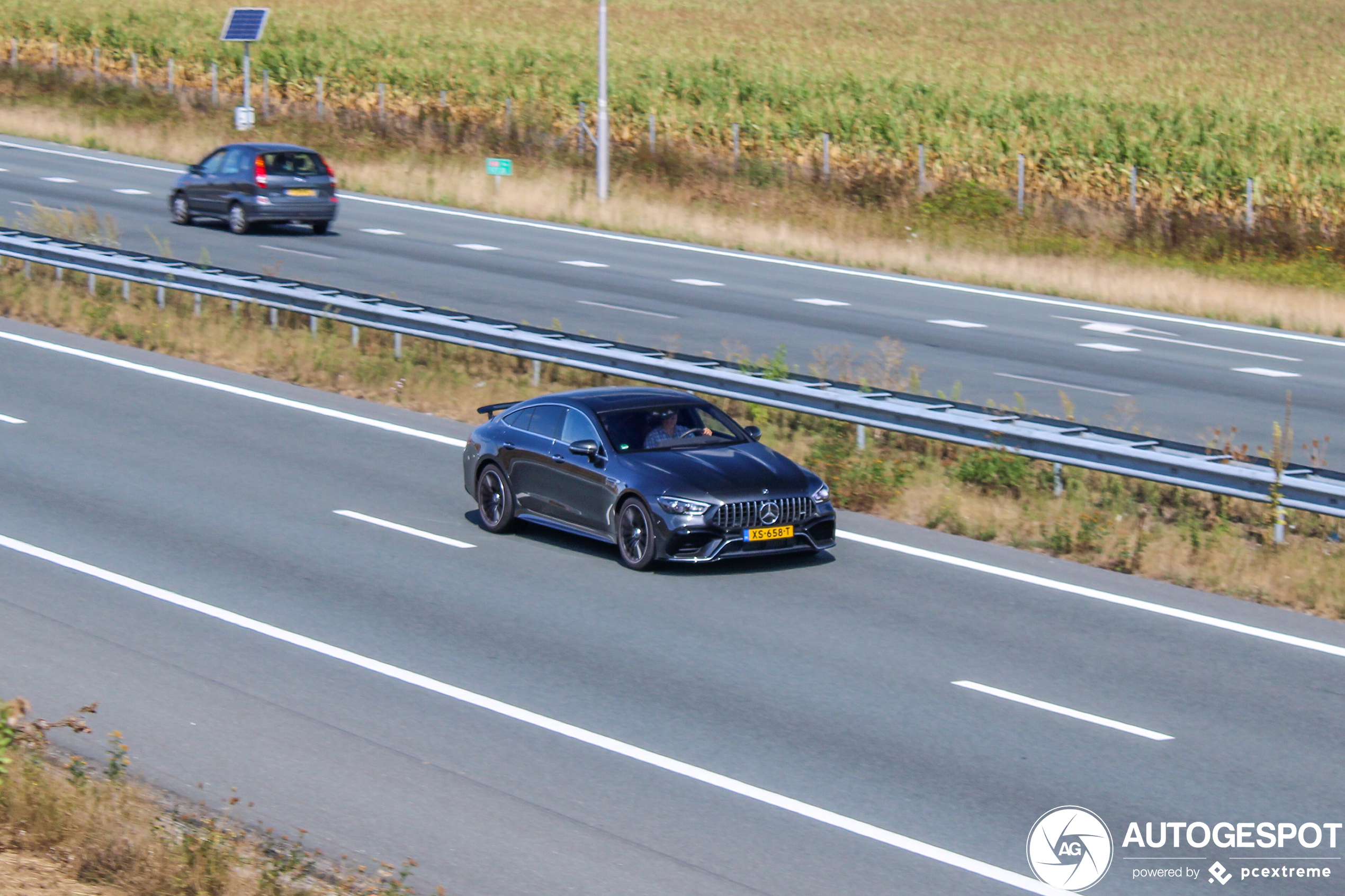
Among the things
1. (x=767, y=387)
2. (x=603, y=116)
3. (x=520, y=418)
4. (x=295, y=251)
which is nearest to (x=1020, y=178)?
(x=603, y=116)

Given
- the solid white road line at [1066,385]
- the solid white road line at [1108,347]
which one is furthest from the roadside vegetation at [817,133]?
the solid white road line at [1066,385]

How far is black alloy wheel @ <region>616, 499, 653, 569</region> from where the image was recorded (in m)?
13.2

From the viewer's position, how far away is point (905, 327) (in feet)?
85.3

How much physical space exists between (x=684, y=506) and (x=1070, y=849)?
5397 millimetres

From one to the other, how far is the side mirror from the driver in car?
1.39 feet

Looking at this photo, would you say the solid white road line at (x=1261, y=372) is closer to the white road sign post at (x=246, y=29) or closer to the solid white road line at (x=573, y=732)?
the solid white road line at (x=573, y=732)

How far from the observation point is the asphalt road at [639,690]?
8.19m

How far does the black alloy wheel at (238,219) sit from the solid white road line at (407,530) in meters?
19.3

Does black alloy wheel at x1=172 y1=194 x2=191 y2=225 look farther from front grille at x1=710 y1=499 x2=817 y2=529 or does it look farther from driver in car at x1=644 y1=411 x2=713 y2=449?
front grille at x1=710 y1=499 x2=817 y2=529

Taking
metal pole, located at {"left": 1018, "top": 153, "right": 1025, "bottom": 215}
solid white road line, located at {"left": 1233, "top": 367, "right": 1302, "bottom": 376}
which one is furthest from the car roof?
metal pole, located at {"left": 1018, "top": 153, "right": 1025, "bottom": 215}

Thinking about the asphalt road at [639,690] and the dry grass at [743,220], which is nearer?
the asphalt road at [639,690]

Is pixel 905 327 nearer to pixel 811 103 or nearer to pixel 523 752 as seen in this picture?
pixel 523 752

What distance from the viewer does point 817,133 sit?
4419cm

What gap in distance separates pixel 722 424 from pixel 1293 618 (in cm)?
480
